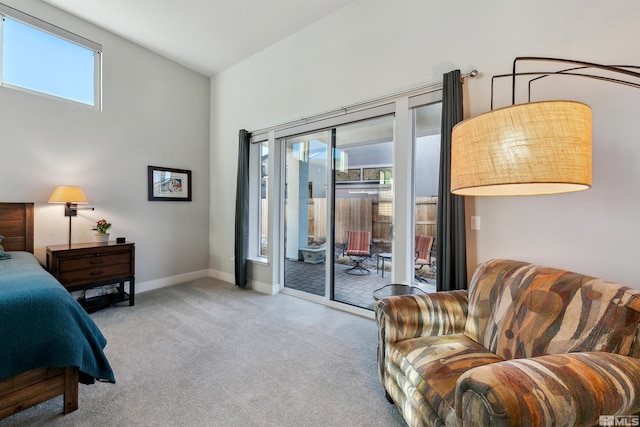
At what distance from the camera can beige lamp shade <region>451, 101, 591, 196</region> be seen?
1.06 metres

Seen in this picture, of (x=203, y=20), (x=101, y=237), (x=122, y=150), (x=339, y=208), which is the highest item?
(x=203, y=20)

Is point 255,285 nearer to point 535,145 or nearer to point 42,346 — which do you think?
point 42,346

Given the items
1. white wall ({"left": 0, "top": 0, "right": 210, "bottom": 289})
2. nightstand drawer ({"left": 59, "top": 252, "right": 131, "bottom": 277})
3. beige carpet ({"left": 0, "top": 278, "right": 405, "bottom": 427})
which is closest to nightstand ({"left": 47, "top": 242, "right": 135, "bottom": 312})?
nightstand drawer ({"left": 59, "top": 252, "right": 131, "bottom": 277})

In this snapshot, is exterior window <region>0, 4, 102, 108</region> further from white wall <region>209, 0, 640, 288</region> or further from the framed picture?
white wall <region>209, 0, 640, 288</region>

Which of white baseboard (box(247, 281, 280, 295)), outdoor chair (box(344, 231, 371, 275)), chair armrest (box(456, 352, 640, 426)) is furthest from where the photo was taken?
white baseboard (box(247, 281, 280, 295))

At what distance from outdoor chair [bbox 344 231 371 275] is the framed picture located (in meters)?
2.87

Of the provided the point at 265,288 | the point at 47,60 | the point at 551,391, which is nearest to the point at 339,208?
the point at 265,288

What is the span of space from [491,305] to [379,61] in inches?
100

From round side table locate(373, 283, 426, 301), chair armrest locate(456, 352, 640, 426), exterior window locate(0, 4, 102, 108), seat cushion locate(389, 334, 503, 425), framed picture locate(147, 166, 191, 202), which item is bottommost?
seat cushion locate(389, 334, 503, 425)

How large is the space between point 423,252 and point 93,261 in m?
3.76

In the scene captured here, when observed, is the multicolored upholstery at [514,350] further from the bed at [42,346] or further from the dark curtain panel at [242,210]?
the dark curtain panel at [242,210]

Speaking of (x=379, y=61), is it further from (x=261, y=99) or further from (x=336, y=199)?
(x=261, y=99)

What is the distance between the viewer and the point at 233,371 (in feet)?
6.81

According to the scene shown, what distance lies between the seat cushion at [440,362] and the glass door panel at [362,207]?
1552 mm
